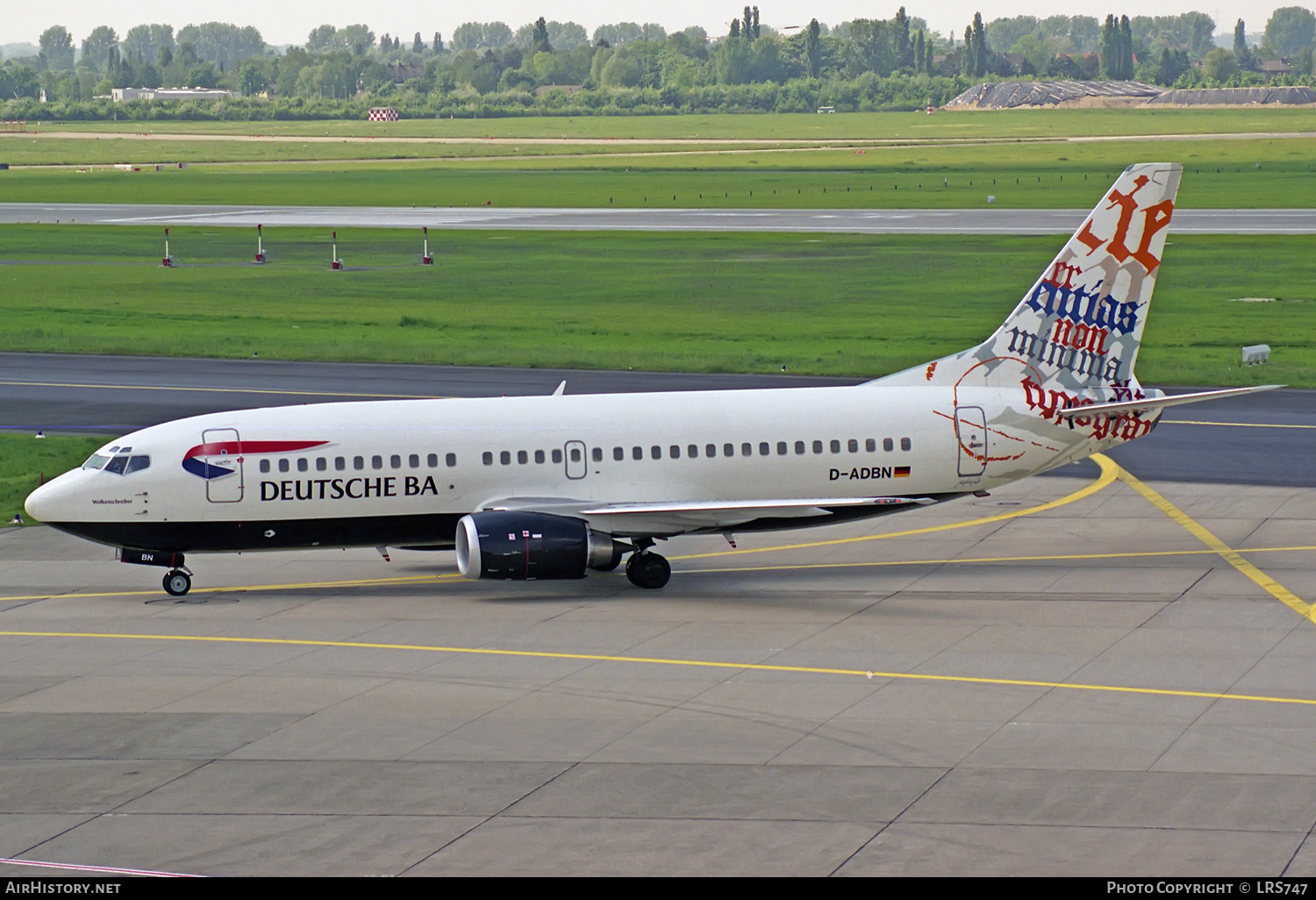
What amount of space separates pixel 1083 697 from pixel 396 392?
39.0 meters

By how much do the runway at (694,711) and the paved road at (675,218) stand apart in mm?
81314

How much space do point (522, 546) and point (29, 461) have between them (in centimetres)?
2382

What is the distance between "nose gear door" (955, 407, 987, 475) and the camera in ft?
132

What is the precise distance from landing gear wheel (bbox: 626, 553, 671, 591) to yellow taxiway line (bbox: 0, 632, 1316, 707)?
19.2 ft

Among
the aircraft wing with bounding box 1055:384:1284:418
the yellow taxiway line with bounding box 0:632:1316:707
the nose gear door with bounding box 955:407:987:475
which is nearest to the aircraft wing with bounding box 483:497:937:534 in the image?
the nose gear door with bounding box 955:407:987:475

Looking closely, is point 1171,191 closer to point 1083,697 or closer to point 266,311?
point 1083,697

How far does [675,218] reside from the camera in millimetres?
134750

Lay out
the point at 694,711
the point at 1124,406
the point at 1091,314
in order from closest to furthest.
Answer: the point at 694,711
the point at 1124,406
the point at 1091,314

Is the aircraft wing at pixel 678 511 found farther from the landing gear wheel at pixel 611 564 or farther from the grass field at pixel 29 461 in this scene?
the grass field at pixel 29 461

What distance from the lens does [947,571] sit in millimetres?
40344

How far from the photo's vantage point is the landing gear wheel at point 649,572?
38.6 meters

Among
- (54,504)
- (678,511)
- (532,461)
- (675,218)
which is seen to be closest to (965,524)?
(678,511)

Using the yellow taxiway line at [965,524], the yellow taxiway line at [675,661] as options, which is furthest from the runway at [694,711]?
the yellow taxiway line at [965,524]

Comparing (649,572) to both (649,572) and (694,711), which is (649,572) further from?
(694,711)
